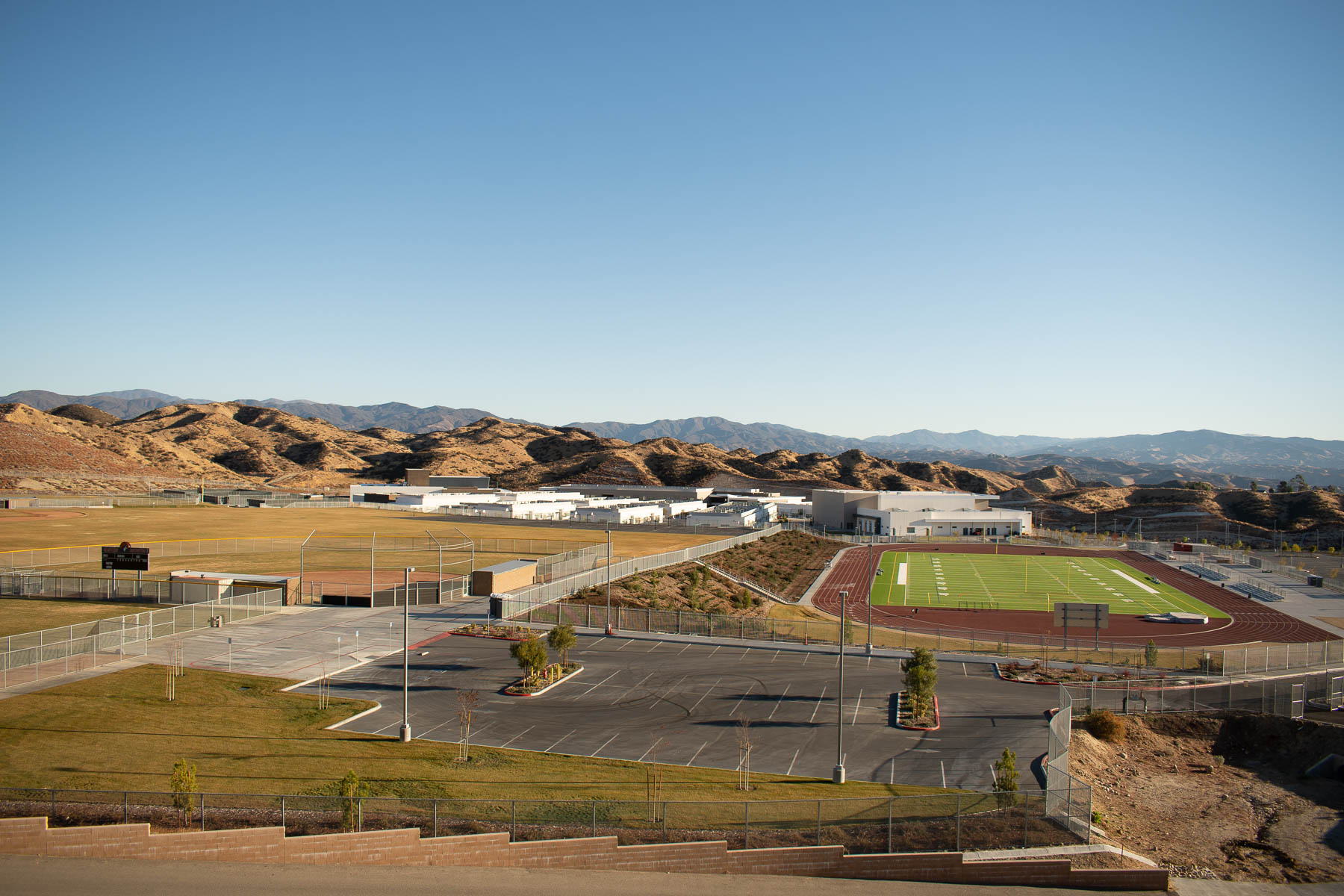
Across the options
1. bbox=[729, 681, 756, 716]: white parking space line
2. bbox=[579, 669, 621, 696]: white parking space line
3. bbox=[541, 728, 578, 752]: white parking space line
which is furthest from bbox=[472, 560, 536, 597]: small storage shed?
bbox=[541, 728, 578, 752]: white parking space line

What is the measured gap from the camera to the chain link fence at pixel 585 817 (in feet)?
58.0

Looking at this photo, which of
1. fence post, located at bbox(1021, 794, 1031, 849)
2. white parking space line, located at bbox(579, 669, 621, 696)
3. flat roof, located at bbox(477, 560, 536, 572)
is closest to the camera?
fence post, located at bbox(1021, 794, 1031, 849)

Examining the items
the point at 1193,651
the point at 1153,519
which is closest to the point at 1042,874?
the point at 1193,651

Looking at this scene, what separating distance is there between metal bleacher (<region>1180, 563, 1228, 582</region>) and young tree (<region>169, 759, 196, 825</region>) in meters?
85.6

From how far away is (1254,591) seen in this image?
68.8 metres

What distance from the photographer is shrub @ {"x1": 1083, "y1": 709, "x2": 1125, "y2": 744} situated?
2995 cm

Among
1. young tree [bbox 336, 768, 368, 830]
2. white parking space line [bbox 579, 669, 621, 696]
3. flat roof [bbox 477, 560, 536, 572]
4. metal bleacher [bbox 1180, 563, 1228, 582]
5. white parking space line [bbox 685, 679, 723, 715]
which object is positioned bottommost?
metal bleacher [bbox 1180, 563, 1228, 582]

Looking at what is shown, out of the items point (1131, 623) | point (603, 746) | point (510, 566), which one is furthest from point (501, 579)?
point (1131, 623)

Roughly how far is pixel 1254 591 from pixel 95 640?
268 ft

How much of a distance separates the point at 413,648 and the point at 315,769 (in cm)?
1577

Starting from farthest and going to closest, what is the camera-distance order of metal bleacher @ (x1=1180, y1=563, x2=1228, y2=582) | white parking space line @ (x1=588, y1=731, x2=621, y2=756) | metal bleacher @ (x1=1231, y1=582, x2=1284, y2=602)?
1. metal bleacher @ (x1=1180, y1=563, x2=1228, y2=582)
2. metal bleacher @ (x1=1231, y1=582, x2=1284, y2=602)
3. white parking space line @ (x1=588, y1=731, x2=621, y2=756)

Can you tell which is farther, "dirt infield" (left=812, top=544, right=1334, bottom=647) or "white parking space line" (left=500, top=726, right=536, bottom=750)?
"dirt infield" (left=812, top=544, right=1334, bottom=647)

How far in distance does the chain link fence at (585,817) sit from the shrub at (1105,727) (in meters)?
13.8

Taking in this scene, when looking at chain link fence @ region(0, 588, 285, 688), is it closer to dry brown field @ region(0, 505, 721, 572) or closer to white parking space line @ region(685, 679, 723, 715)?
dry brown field @ region(0, 505, 721, 572)
